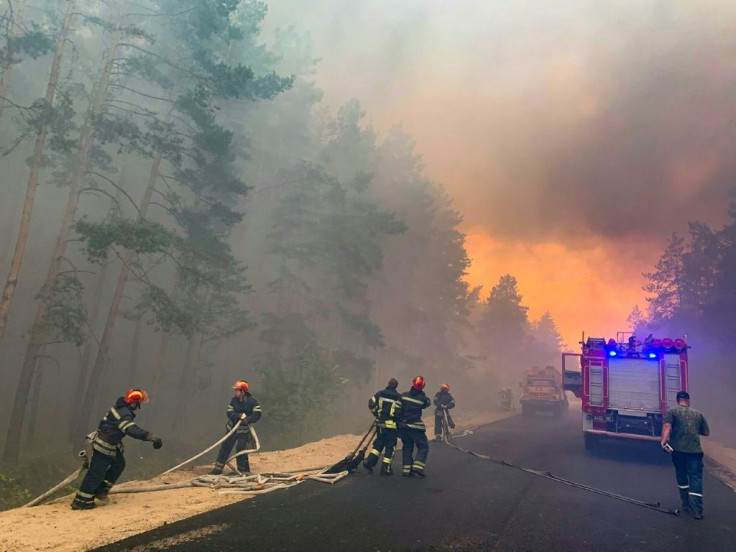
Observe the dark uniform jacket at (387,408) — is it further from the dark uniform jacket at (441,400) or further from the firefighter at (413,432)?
the dark uniform jacket at (441,400)

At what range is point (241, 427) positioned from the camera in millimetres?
8453

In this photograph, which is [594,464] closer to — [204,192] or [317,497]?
[317,497]

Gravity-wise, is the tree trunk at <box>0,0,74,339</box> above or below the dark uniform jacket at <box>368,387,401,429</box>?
above

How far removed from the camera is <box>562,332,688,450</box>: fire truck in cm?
1248

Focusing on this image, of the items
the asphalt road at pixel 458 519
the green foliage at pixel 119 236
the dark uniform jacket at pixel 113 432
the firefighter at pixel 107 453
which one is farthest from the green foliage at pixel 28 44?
the asphalt road at pixel 458 519

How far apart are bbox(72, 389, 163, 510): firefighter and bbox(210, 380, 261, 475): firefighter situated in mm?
2122

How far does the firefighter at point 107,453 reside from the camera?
6.14 meters

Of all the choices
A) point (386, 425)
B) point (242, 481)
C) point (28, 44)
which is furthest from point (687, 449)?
point (28, 44)

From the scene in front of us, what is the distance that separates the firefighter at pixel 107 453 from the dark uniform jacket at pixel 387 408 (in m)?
4.13

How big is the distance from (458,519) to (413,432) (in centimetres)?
280

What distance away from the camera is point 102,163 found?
17.5 m

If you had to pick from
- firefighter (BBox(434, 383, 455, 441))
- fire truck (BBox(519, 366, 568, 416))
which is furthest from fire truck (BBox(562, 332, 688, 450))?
fire truck (BBox(519, 366, 568, 416))

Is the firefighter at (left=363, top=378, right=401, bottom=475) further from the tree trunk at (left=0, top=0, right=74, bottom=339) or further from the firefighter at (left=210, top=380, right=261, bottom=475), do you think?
the tree trunk at (left=0, top=0, right=74, bottom=339)

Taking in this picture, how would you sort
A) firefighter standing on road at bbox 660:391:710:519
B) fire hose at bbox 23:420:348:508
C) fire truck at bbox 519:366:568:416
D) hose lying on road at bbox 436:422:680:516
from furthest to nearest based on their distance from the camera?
fire truck at bbox 519:366:568:416, hose lying on road at bbox 436:422:680:516, fire hose at bbox 23:420:348:508, firefighter standing on road at bbox 660:391:710:519
